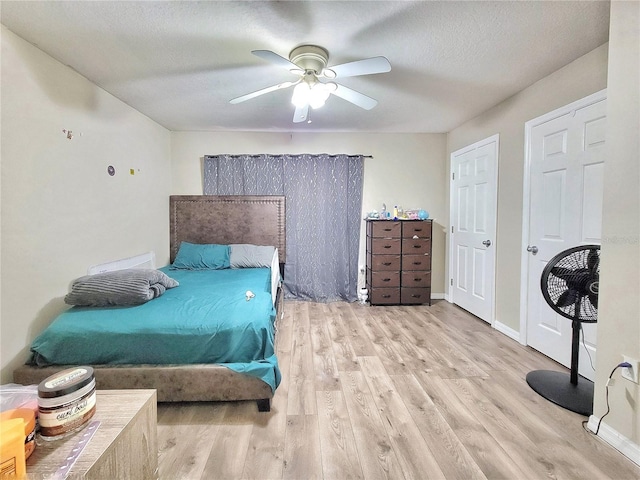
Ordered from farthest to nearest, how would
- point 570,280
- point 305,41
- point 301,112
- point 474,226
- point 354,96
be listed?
1. point 474,226
2. point 301,112
3. point 354,96
4. point 305,41
5. point 570,280

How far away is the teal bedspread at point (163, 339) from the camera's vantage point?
1.73 meters

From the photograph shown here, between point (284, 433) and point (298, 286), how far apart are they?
2549 millimetres

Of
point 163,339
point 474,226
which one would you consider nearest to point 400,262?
point 474,226

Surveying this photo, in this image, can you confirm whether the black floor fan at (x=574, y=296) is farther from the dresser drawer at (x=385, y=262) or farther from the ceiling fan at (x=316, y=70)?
the dresser drawer at (x=385, y=262)

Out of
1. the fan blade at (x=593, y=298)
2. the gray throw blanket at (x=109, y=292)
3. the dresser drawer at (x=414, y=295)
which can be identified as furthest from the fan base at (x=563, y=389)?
the gray throw blanket at (x=109, y=292)

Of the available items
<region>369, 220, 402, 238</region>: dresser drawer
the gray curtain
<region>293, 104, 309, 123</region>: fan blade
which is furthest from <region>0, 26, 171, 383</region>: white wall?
<region>369, 220, 402, 238</region>: dresser drawer

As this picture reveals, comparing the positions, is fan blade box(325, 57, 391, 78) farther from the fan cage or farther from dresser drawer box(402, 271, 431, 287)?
dresser drawer box(402, 271, 431, 287)

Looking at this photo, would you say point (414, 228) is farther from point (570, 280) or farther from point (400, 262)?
point (570, 280)

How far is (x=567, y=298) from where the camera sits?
186cm

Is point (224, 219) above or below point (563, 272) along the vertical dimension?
above

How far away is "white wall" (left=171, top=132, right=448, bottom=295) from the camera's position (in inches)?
159

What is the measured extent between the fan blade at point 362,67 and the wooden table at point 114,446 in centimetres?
198

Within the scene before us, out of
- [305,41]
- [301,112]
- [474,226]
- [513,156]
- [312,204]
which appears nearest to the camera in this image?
[305,41]

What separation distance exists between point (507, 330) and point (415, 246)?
4.57ft
